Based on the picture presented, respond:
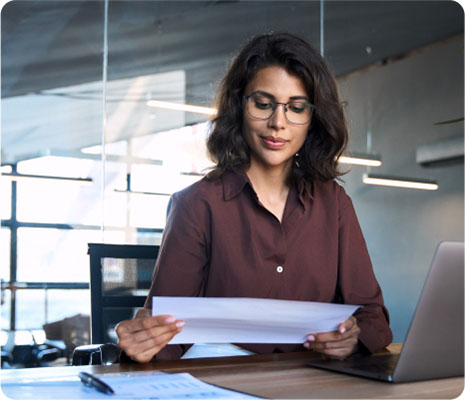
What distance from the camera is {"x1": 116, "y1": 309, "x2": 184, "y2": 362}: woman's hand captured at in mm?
1271

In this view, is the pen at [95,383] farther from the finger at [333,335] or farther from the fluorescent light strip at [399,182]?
the fluorescent light strip at [399,182]

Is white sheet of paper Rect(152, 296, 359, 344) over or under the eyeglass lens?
under

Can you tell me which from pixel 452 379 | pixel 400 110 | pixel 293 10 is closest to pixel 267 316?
pixel 452 379

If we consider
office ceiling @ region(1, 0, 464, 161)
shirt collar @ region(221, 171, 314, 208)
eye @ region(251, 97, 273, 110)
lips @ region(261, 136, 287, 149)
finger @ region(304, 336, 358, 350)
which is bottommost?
finger @ region(304, 336, 358, 350)

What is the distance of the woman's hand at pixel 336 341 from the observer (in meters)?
1.41

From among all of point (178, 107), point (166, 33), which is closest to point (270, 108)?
point (178, 107)

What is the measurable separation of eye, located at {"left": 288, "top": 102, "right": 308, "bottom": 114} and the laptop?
31.8 inches

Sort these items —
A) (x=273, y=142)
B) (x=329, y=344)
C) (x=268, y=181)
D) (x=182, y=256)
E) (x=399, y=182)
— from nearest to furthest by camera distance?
1. (x=329, y=344)
2. (x=182, y=256)
3. (x=273, y=142)
4. (x=268, y=181)
5. (x=399, y=182)

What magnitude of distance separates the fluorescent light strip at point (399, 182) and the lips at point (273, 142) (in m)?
5.11

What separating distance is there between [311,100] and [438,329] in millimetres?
909

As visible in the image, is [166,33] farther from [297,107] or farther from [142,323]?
[142,323]

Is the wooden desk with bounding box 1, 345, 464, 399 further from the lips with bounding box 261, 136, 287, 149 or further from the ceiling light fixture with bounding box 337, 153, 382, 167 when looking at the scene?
the ceiling light fixture with bounding box 337, 153, 382, 167

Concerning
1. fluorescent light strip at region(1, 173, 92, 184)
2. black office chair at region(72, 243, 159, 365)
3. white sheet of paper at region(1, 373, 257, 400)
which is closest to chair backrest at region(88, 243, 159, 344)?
black office chair at region(72, 243, 159, 365)

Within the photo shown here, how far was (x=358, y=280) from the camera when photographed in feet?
5.79
